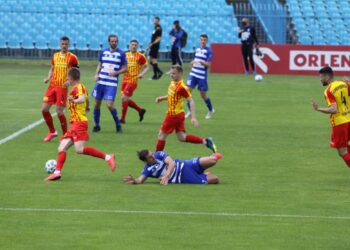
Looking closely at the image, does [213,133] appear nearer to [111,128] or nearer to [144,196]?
[111,128]

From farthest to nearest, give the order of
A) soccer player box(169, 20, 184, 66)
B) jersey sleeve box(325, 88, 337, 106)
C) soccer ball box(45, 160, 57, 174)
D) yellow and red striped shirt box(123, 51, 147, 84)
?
soccer player box(169, 20, 184, 66)
yellow and red striped shirt box(123, 51, 147, 84)
soccer ball box(45, 160, 57, 174)
jersey sleeve box(325, 88, 337, 106)

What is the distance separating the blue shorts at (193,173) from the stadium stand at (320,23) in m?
29.2

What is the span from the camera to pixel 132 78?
25641mm

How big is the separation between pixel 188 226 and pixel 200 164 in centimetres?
316

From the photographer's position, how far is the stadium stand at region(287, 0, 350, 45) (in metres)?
45.5

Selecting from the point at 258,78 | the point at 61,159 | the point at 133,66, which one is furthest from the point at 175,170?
the point at 258,78

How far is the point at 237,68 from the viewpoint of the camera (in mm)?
42125

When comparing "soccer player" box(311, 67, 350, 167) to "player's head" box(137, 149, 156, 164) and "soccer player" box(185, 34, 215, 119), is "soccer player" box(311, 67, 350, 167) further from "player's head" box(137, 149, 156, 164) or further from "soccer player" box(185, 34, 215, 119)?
"soccer player" box(185, 34, 215, 119)

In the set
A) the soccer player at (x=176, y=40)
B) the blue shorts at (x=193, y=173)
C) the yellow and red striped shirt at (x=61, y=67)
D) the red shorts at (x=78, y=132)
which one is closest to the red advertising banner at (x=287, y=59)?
the soccer player at (x=176, y=40)

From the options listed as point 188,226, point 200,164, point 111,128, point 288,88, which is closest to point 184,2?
point 288,88

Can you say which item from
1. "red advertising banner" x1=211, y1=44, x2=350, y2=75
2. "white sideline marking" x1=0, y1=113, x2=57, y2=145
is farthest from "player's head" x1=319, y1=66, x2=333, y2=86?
"red advertising banner" x1=211, y1=44, x2=350, y2=75

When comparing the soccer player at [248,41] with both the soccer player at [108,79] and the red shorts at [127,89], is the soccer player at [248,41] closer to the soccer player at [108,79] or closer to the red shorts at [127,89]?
the red shorts at [127,89]

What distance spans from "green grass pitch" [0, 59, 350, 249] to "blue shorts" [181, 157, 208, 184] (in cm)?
25

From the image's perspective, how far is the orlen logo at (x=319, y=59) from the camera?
41406 millimetres
